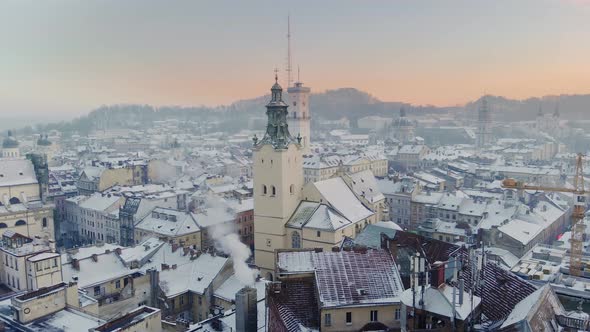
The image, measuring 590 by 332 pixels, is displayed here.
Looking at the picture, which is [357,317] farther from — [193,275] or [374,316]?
[193,275]

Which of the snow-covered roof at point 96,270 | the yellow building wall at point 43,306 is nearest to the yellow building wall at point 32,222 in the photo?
the snow-covered roof at point 96,270

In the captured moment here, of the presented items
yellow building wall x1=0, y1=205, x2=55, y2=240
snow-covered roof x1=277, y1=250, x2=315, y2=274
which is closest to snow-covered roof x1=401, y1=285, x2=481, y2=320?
snow-covered roof x1=277, y1=250, x2=315, y2=274

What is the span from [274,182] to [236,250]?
7.98 meters

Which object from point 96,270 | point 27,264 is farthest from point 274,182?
point 27,264

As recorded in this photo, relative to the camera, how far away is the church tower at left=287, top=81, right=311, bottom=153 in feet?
370

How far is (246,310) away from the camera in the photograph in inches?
973

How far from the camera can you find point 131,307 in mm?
37031

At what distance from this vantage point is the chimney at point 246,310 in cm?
2453

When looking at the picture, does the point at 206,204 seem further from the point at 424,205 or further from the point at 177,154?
the point at 177,154

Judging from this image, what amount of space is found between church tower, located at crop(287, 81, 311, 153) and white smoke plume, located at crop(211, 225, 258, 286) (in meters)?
56.7

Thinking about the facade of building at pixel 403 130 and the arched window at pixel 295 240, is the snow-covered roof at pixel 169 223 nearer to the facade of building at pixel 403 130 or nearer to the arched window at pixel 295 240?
the arched window at pixel 295 240

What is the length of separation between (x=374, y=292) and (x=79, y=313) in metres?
17.2

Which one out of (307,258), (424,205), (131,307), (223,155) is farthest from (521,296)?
(223,155)

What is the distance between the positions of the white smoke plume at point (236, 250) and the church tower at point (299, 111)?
2232 inches
